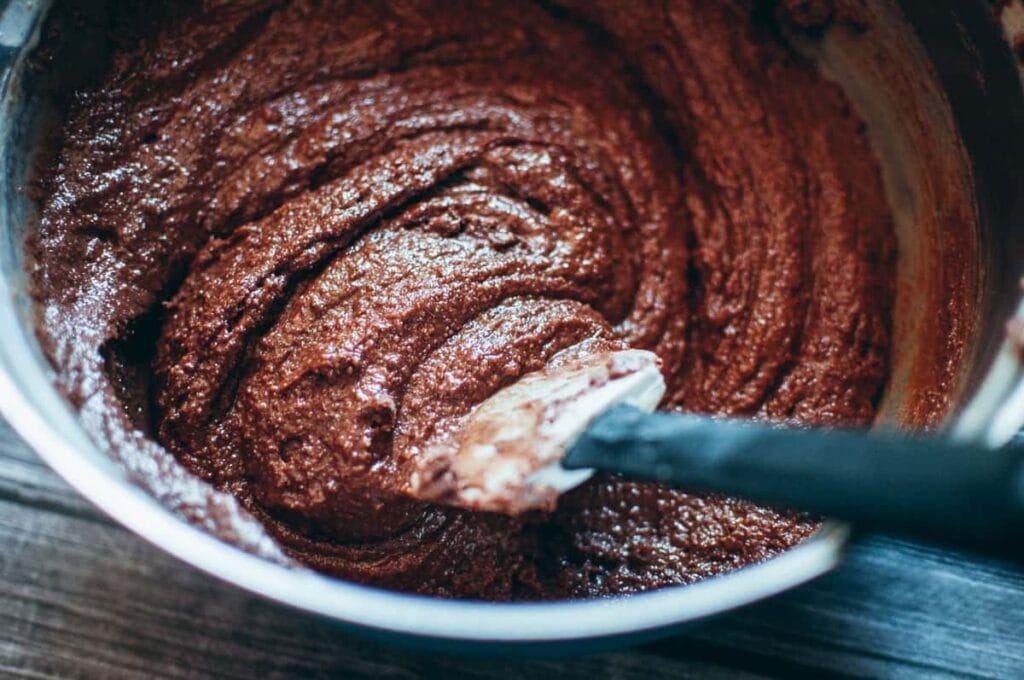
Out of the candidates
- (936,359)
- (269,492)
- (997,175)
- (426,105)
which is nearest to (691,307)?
(936,359)

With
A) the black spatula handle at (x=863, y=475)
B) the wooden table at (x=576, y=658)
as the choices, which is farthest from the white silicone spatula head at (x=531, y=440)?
the wooden table at (x=576, y=658)

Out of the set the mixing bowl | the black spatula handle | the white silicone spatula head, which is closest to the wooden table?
the mixing bowl

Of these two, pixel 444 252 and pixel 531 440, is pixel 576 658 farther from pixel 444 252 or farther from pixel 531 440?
pixel 444 252

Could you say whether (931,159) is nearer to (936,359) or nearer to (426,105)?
(936,359)

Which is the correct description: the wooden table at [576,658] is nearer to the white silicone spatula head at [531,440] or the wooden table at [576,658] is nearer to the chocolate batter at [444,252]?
the chocolate batter at [444,252]

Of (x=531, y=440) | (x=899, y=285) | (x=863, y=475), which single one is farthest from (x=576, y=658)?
(x=899, y=285)

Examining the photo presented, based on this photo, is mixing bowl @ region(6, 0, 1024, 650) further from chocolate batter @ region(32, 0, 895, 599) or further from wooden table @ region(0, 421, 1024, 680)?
wooden table @ region(0, 421, 1024, 680)
